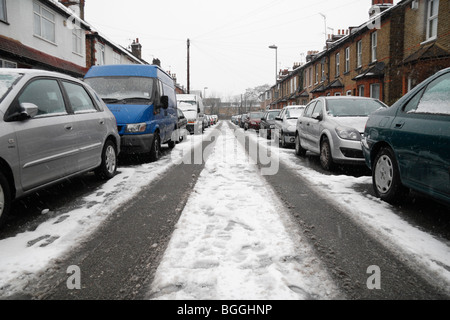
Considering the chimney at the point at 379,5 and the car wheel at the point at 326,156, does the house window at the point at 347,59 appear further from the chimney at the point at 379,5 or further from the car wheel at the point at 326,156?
the car wheel at the point at 326,156

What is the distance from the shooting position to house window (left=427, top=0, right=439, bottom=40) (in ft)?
49.3

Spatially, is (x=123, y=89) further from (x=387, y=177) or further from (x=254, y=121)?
(x=254, y=121)

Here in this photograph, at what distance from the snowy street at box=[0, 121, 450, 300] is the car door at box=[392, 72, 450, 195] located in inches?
22.5

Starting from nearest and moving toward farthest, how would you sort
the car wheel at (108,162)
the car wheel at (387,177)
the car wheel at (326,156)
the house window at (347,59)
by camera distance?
the car wheel at (387,177), the car wheel at (108,162), the car wheel at (326,156), the house window at (347,59)

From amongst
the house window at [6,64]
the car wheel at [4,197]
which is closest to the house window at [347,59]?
the house window at [6,64]

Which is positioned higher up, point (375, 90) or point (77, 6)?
point (77, 6)

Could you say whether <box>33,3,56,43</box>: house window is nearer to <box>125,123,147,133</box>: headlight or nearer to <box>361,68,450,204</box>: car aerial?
<box>125,123,147,133</box>: headlight

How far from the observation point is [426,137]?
3.60 meters

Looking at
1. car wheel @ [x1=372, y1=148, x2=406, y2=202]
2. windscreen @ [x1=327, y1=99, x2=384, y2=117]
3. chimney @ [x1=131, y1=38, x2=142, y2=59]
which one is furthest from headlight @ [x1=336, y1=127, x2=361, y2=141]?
chimney @ [x1=131, y1=38, x2=142, y2=59]

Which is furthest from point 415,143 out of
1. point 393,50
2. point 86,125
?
point 393,50

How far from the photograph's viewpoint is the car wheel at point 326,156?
7199mm

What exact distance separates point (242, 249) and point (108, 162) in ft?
13.3
